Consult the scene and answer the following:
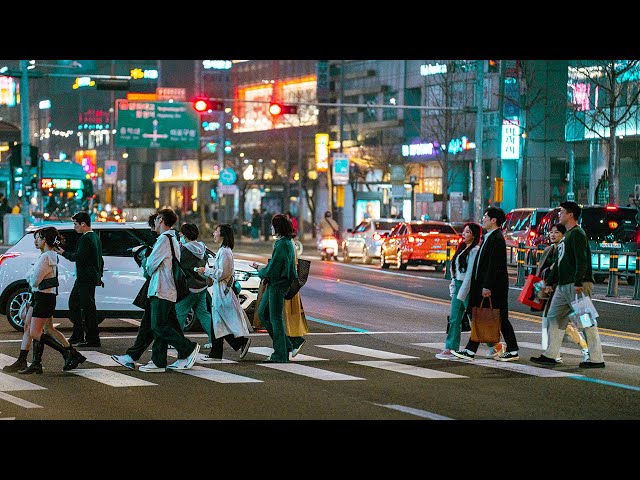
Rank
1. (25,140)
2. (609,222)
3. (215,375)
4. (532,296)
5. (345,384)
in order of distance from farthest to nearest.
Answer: (25,140) < (609,222) < (532,296) < (215,375) < (345,384)

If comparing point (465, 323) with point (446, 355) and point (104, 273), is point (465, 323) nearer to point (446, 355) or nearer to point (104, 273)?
point (446, 355)

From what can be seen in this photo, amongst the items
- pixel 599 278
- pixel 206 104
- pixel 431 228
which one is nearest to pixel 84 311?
pixel 599 278

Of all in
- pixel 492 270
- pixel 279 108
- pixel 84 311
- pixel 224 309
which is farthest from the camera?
pixel 279 108

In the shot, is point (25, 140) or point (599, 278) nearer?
point (599, 278)

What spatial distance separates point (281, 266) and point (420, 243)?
2242 cm

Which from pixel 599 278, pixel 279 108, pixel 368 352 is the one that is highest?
pixel 279 108

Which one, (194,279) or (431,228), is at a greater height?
(194,279)

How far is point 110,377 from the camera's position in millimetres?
13680

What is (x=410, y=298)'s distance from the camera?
26.2 m

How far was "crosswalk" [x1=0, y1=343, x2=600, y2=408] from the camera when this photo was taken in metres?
13.4

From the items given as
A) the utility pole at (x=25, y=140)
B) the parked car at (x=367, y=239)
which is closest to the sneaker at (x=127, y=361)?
the parked car at (x=367, y=239)
